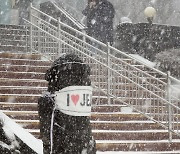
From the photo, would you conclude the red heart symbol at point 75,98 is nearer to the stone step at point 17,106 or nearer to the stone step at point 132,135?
the stone step at point 132,135

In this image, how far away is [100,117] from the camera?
29.9 feet

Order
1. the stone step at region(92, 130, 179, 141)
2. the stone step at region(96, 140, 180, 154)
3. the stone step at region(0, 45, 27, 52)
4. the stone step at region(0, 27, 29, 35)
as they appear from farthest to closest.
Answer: the stone step at region(0, 27, 29, 35) < the stone step at region(0, 45, 27, 52) < the stone step at region(92, 130, 179, 141) < the stone step at region(96, 140, 180, 154)

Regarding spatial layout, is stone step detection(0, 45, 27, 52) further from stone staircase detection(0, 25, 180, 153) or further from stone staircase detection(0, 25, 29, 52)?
stone staircase detection(0, 25, 180, 153)

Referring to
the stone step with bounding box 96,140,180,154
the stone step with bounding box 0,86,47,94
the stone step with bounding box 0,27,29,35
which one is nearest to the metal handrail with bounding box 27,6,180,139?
the stone step with bounding box 96,140,180,154

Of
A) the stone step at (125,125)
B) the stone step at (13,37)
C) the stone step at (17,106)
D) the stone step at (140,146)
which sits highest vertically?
the stone step at (13,37)

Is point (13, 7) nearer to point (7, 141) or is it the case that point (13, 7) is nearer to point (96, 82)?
point (96, 82)

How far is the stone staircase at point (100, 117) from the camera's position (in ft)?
27.3

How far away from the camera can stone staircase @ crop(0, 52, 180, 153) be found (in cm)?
831

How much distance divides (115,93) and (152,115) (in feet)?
3.11

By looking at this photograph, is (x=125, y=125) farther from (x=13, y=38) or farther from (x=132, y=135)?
(x=13, y=38)

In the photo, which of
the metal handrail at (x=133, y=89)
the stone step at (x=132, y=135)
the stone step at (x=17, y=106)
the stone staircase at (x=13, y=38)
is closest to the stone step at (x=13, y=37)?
the stone staircase at (x=13, y=38)

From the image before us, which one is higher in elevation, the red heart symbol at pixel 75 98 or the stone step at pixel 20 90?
the red heart symbol at pixel 75 98

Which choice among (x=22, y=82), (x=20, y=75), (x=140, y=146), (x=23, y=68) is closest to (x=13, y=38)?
(x=23, y=68)

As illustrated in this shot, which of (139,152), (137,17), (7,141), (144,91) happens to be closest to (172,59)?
(144,91)
